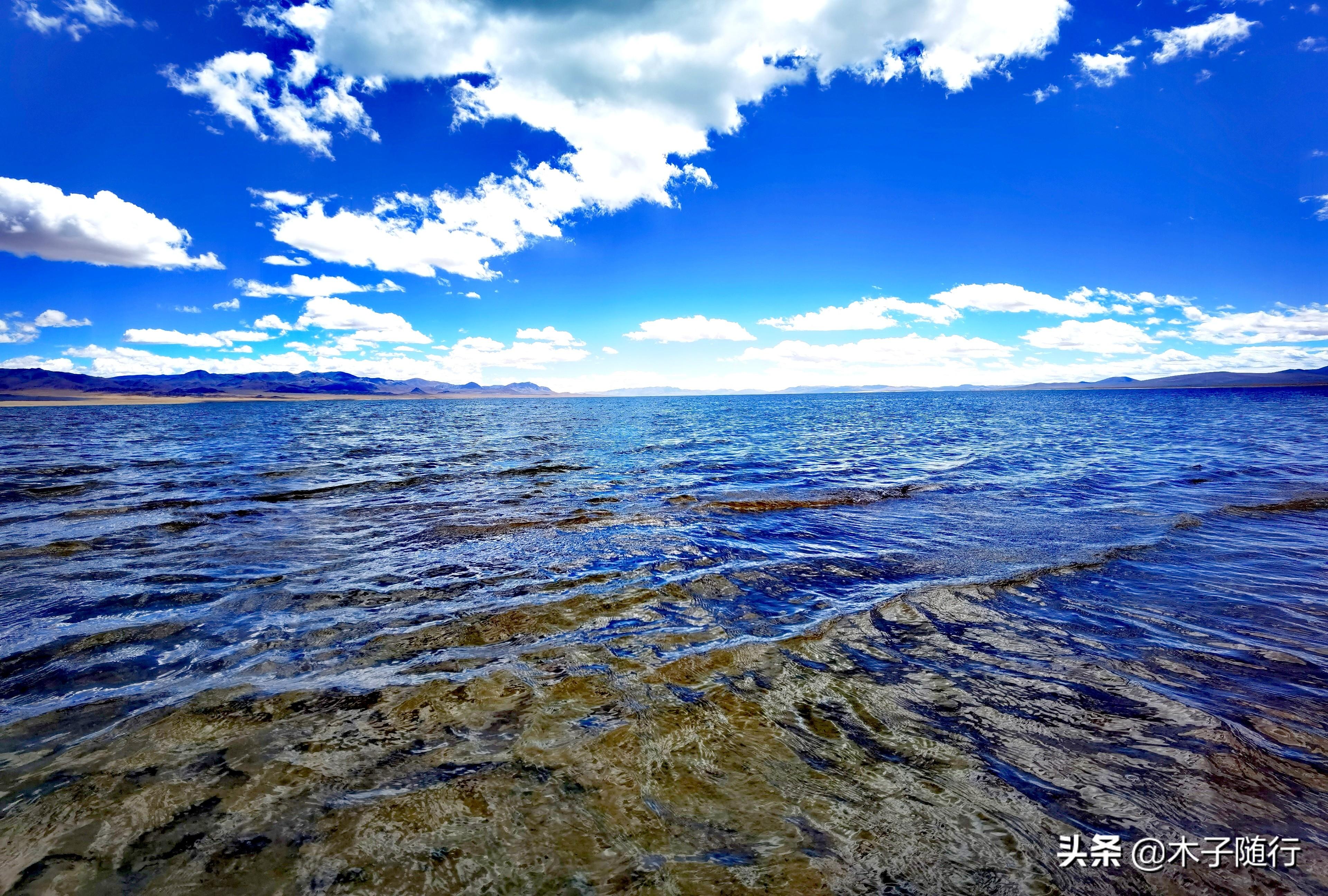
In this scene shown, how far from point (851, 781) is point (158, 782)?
17.3 ft

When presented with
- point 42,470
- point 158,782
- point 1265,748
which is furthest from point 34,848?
point 42,470

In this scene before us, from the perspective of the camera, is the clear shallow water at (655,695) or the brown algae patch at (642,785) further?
the clear shallow water at (655,695)

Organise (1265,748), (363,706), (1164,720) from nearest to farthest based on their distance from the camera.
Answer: (1265,748) < (1164,720) < (363,706)

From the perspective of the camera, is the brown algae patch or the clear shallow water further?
the clear shallow water

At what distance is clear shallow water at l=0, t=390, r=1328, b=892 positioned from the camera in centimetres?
352

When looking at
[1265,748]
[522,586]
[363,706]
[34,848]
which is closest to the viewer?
[34,848]

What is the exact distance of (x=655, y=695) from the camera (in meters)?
5.46

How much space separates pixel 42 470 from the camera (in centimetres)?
2162

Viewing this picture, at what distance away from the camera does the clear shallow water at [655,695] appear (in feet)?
11.5

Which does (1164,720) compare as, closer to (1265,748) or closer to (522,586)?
(1265,748)

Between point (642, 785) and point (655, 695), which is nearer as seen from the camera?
point (642, 785)

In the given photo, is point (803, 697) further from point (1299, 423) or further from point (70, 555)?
point (1299, 423)

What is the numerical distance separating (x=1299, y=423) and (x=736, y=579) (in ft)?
212

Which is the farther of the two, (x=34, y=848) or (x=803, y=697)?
(x=803, y=697)
